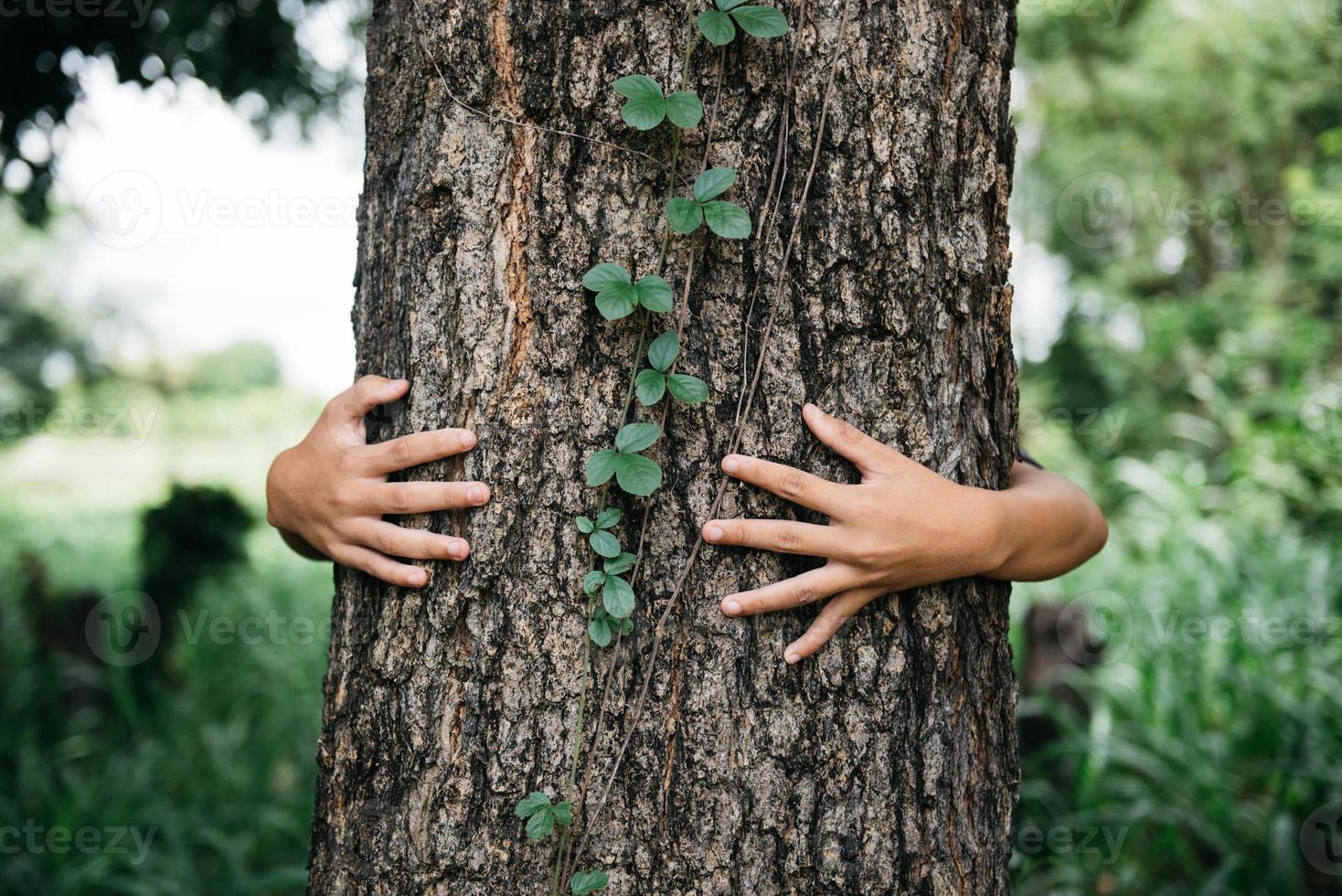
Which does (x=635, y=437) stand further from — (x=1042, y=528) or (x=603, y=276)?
(x=1042, y=528)

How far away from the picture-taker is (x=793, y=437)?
109 cm

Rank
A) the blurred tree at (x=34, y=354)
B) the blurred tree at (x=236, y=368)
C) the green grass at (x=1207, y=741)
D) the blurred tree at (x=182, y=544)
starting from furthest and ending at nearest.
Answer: the blurred tree at (x=236, y=368)
the blurred tree at (x=34, y=354)
the blurred tree at (x=182, y=544)
the green grass at (x=1207, y=741)

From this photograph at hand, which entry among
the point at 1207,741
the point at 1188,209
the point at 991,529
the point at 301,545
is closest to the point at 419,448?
the point at 301,545

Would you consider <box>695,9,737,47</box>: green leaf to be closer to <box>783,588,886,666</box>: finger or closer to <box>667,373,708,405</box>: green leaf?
<box>667,373,708,405</box>: green leaf

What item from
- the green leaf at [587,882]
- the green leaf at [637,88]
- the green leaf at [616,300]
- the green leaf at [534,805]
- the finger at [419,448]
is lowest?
the green leaf at [587,882]

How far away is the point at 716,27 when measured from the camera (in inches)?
39.9

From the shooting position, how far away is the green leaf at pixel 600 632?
1.04 m

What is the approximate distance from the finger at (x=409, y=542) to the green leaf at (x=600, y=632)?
0.19 metres

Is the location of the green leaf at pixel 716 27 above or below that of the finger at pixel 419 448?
above

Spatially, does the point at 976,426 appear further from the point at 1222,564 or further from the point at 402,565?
the point at 1222,564

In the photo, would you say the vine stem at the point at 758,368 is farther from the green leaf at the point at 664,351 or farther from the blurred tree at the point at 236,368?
the blurred tree at the point at 236,368

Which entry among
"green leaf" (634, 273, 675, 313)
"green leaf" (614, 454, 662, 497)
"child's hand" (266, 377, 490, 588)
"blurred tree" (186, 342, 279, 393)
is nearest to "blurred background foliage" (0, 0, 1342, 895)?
"child's hand" (266, 377, 490, 588)

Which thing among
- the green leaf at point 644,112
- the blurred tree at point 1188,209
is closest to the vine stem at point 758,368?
the green leaf at point 644,112

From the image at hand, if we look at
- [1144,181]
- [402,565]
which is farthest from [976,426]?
[1144,181]
